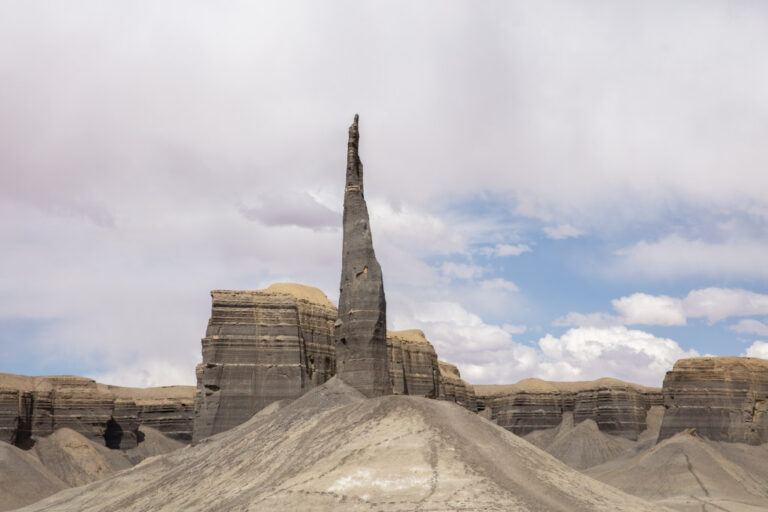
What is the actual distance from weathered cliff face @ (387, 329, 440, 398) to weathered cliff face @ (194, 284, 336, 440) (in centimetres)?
2734

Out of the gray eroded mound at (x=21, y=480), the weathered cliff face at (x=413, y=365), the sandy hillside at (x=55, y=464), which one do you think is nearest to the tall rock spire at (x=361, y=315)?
the gray eroded mound at (x=21, y=480)

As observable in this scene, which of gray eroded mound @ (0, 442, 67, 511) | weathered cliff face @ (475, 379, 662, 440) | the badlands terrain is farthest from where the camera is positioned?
weathered cliff face @ (475, 379, 662, 440)

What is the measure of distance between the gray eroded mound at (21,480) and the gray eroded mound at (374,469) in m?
28.3

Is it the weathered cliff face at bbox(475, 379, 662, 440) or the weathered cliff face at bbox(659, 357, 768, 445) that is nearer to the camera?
the weathered cliff face at bbox(659, 357, 768, 445)

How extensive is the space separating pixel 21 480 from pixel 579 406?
78.0 m

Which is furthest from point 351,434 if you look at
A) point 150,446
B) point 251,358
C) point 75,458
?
point 150,446

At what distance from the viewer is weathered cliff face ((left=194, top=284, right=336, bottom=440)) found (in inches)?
2371

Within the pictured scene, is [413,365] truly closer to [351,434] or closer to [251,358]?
[251,358]

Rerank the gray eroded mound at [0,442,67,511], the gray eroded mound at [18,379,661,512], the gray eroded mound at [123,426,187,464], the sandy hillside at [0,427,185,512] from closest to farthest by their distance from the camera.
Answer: the gray eroded mound at [18,379,661,512] → the gray eroded mound at [0,442,67,511] → the sandy hillside at [0,427,185,512] → the gray eroded mound at [123,426,187,464]

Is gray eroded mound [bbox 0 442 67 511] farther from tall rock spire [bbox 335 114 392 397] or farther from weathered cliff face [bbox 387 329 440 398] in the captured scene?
tall rock spire [bbox 335 114 392 397]

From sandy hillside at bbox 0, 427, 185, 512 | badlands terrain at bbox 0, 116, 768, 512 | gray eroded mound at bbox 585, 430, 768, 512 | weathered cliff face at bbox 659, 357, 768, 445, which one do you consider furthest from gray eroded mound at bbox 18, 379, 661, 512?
weathered cliff face at bbox 659, 357, 768, 445

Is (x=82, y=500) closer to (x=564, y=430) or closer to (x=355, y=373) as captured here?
(x=355, y=373)

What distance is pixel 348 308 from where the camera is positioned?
153 feet

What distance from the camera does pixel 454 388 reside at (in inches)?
4845
